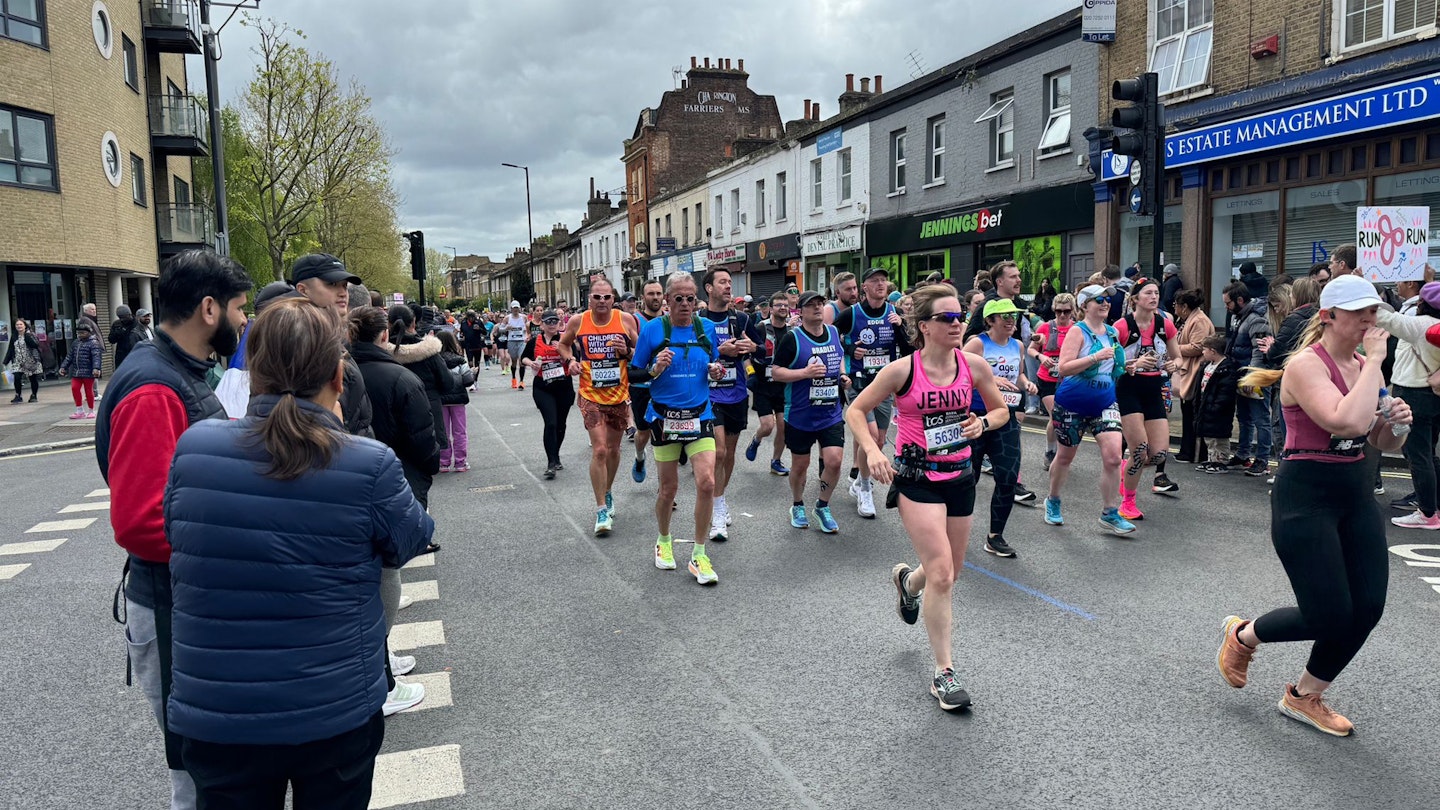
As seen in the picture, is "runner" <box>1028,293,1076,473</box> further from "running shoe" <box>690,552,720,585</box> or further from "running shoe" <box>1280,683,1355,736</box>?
"running shoe" <box>1280,683,1355,736</box>

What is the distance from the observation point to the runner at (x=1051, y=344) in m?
9.13

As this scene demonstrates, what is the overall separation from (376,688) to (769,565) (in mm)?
4364

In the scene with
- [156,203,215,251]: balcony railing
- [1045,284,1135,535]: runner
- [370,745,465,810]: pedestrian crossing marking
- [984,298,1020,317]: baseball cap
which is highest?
[156,203,215,251]: balcony railing

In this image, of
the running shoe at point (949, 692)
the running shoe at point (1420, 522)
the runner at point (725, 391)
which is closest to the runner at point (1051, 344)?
the running shoe at point (1420, 522)

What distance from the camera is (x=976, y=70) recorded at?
72.2ft

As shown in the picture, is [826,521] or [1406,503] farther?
[1406,503]

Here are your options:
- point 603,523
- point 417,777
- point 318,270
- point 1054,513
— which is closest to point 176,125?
point 603,523

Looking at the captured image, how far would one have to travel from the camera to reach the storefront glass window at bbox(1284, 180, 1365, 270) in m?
14.4

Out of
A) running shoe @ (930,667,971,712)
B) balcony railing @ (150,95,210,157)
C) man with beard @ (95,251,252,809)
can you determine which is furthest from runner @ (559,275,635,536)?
balcony railing @ (150,95,210,157)

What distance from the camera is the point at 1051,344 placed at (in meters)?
9.96

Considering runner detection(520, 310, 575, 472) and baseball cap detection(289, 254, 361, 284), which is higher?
baseball cap detection(289, 254, 361, 284)

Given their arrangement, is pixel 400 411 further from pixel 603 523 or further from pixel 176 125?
pixel 176 125

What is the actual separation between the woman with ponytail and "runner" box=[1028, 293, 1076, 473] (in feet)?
25.2

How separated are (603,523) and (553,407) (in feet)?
9.06
